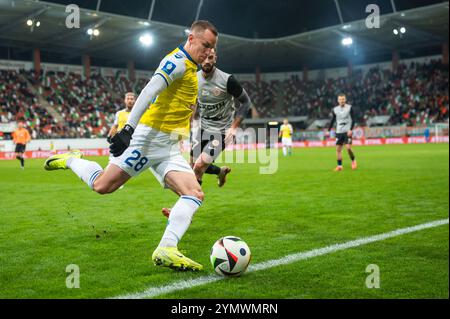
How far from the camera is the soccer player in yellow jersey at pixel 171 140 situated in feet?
13.7

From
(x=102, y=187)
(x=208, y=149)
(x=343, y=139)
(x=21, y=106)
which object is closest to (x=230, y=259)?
(x=102, y=187)

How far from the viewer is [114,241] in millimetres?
5461

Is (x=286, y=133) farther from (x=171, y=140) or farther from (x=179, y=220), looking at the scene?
(x=179, y=220)

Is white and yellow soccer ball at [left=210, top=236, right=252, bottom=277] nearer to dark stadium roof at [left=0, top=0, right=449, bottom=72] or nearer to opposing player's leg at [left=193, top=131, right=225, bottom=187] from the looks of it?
opposing player's leg at [left=193, top=131, right=225, bottom=187]

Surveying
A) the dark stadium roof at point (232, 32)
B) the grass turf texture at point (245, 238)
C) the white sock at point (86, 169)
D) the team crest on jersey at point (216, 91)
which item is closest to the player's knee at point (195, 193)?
the grass turf texture at point (245, 238)

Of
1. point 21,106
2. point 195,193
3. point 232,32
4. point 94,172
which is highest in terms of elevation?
point 232,32

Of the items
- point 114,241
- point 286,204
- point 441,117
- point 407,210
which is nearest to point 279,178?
point 286,204

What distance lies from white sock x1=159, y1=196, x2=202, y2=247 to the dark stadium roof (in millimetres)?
29843

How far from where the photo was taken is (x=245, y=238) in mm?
5555

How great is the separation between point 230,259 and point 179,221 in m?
0.64

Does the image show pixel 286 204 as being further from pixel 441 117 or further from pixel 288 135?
pixel 441 117

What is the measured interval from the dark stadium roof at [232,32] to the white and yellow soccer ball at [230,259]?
3032 cm

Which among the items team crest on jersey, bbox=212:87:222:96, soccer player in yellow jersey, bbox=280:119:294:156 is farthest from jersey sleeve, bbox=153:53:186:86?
soccer player in yellow jersey, bbox=280:119:294:156

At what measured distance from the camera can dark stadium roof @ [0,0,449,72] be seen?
34.9 meters
